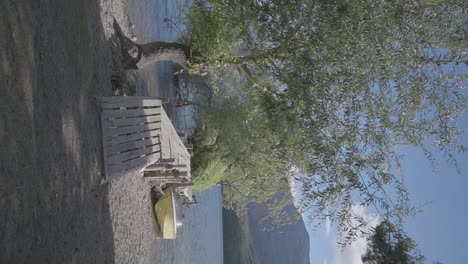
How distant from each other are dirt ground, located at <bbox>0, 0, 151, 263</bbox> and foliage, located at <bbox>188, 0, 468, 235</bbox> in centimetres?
436

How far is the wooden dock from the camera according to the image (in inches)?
360

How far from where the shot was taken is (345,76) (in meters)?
11.2

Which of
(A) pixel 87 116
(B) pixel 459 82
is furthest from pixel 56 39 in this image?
(B) pixel 459 82

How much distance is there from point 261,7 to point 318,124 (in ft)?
10.8

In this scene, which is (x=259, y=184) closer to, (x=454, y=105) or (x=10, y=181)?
(x=454, y=105)

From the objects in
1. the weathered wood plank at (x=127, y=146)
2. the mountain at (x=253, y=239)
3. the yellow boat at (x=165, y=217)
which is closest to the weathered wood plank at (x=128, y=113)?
the weathered wood plank at (x=127, y=146)

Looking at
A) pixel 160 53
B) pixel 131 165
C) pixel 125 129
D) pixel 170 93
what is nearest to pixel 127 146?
pixel 125 129

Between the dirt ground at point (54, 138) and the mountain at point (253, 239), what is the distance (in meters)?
11.4

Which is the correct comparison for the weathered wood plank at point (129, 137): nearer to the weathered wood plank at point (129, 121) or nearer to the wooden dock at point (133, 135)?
the wooden dock at point (133, 135)

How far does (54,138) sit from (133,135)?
3.09m

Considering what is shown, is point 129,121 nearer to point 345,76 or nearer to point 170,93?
point 345,76

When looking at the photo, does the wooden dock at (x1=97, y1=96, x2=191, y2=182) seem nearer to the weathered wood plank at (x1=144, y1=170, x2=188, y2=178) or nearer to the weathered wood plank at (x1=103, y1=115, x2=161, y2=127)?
the weathered wood plank at (x1=103, y1=115, x2=161, y2=127)

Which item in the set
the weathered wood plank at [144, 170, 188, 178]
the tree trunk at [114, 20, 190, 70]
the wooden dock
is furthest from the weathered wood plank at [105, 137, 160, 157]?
the weathered wood plank at [144, 170, 188, 178]

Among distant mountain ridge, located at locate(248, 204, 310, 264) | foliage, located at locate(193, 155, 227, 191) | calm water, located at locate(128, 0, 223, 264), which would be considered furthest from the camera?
distant mountain ridge, located at locate(248, 204, 310, 264)
